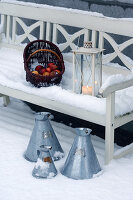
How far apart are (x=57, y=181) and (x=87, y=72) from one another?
103cm

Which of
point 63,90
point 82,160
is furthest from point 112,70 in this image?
point 82,160

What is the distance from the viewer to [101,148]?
4066mm

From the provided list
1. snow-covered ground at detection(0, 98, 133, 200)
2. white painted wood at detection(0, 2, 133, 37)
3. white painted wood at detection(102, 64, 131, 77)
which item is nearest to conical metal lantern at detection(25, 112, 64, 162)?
snow-covered ground at detection(0, 98, 133, 200)

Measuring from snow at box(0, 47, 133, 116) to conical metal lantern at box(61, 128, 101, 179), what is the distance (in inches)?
9.1

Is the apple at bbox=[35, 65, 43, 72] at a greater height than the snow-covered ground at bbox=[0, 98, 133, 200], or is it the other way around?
the apple at bbox=[35, 65, 43, 72]

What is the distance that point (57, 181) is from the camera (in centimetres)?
343

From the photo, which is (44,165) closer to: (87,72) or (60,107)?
(60,107)

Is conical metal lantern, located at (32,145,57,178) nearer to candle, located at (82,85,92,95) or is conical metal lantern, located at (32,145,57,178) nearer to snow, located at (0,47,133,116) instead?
snow, located at (0,47,133,116)

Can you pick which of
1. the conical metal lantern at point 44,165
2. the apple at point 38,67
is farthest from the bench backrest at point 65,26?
the conical metal lantern at point 44,165

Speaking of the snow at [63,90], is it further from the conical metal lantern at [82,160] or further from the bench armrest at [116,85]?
the conical metal lantern at [82,160]

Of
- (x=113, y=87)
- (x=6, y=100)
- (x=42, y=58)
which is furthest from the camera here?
(x=6, y=100)

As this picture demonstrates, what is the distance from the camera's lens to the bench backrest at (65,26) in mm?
4148

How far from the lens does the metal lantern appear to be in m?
3.82

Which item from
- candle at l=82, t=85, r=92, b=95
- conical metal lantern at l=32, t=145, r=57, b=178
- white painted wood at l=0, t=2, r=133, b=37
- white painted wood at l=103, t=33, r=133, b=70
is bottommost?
conical metal lantern at l=32, t=145, r=57, b=178
